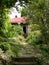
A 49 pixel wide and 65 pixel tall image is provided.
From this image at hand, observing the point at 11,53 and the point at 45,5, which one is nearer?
the point at 11,53

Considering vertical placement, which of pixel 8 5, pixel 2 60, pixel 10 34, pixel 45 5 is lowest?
pixel 10 34

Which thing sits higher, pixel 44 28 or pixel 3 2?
pixel 3 2

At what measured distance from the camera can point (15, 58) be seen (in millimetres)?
13461

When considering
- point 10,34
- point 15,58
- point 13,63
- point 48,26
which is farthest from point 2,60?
point 10,34

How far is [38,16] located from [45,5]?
1290 millimetres

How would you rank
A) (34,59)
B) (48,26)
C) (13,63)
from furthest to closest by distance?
1. (48,26)
2. (34,59)
3. (13,63)

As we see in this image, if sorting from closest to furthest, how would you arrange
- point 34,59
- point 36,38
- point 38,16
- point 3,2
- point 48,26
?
point 3,2
point 34,59
point 48,26
point 38,16
point 36,38

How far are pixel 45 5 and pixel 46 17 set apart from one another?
2.35 ft

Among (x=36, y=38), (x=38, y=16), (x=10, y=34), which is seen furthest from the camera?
(x=10, y=34)

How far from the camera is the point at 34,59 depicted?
44.0 feet

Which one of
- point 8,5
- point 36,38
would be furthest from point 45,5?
point 36,38

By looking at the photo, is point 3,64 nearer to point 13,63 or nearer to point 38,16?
point 13,63

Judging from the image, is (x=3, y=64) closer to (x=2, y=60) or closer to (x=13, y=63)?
(x=2, y=60)

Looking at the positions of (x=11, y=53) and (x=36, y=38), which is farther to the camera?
(x=36, y=38)
